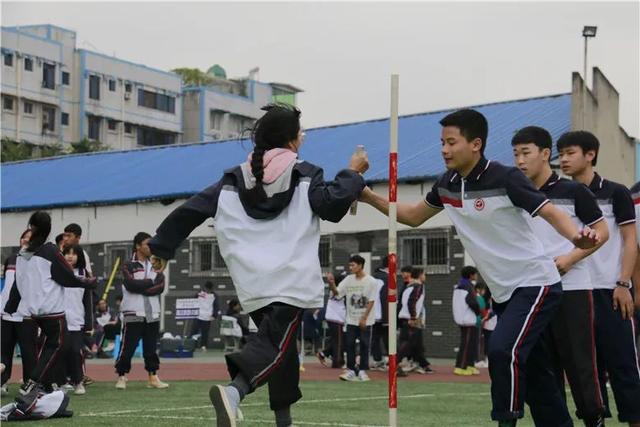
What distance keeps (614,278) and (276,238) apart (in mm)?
2918

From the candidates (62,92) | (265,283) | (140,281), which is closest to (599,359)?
(265,283)

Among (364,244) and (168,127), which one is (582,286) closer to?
(364,244)

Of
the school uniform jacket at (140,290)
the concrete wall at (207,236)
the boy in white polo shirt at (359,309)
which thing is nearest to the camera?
the school uniform jacket at (140,290)

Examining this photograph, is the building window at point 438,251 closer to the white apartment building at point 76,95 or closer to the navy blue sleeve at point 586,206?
the navy blue sleeve at point 586,206

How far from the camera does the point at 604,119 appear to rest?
115 feet

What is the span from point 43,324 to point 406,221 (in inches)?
252

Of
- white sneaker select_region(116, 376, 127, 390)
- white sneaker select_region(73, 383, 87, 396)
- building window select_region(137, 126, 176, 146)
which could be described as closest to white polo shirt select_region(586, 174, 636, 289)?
white sneaker select_region(73, 383, 87, 396)

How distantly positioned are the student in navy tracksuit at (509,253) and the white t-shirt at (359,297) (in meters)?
13.8

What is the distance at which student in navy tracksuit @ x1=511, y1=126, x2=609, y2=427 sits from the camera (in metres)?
8.58

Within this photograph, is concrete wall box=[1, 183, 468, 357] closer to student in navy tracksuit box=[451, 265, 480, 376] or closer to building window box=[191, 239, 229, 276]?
building window box=[191, 239, 229, 276]

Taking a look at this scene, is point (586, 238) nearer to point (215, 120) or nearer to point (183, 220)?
point (183, 220)

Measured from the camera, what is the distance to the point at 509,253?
781cm

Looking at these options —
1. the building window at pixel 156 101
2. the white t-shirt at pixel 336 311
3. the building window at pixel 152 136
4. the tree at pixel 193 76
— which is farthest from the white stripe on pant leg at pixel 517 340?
the tree at pixel 193 76

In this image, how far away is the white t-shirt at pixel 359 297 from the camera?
21953 millimetres
